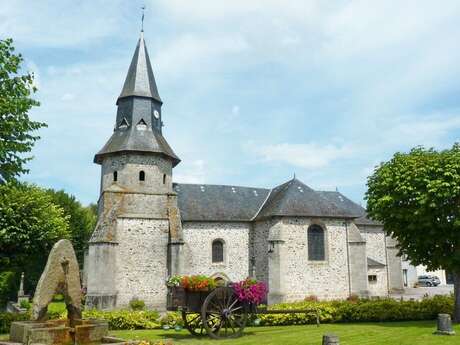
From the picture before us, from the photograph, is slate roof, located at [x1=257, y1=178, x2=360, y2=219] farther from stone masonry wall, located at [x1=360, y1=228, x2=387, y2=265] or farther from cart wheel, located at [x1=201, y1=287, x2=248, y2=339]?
cart wheel, located at [x1=201, y1=287, x2=248, y2=339]

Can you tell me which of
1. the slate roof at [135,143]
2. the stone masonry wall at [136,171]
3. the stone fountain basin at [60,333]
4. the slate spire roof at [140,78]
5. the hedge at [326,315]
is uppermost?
the slate spire roof at [140,78]

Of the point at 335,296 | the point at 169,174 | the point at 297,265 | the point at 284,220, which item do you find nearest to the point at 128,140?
the point at 169,174

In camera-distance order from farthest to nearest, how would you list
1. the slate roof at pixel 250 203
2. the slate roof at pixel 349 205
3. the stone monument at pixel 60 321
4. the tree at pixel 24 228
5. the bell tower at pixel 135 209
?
the slate roof at pixel 349 205, the slate roof at pixel 250 203, the bell tower at pixel 135 209, the tree at pixel 24 228, the stone monument at pixel 60 321

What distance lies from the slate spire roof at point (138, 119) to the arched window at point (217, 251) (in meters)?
5.47

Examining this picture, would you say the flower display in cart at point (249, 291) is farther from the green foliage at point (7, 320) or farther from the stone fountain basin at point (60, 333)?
the green foliage at point (7, 320)

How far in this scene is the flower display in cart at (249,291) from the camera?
12164mm

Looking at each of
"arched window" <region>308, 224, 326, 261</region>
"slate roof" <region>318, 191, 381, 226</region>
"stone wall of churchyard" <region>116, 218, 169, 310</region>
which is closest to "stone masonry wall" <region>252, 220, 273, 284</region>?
"arched window" <region>308, 224, 326, 261</region>

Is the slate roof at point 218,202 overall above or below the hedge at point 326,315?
above

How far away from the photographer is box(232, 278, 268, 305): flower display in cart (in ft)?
39.9

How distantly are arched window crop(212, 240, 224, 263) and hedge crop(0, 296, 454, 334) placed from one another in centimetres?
1068

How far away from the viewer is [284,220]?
25.7 meters

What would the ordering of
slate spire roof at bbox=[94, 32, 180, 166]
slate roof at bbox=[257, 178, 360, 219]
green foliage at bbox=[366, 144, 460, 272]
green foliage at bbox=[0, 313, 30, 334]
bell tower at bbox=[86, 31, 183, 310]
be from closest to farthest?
green foliage at bbox=[366, 144, 460, 272] → green foliage at bbox=[0, 313, 30, 334] → bell tower at bbox=[86, 31, 183, 310] → slate spire roof at bbox=[94, 32, 180, 166] → slate roof at bbox=[257, 178, 360, 219]

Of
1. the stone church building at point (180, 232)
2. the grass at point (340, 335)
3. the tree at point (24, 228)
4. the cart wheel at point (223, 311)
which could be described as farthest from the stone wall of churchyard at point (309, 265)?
the cart wheel at point (223, 311)

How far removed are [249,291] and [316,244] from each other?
14.7 m
